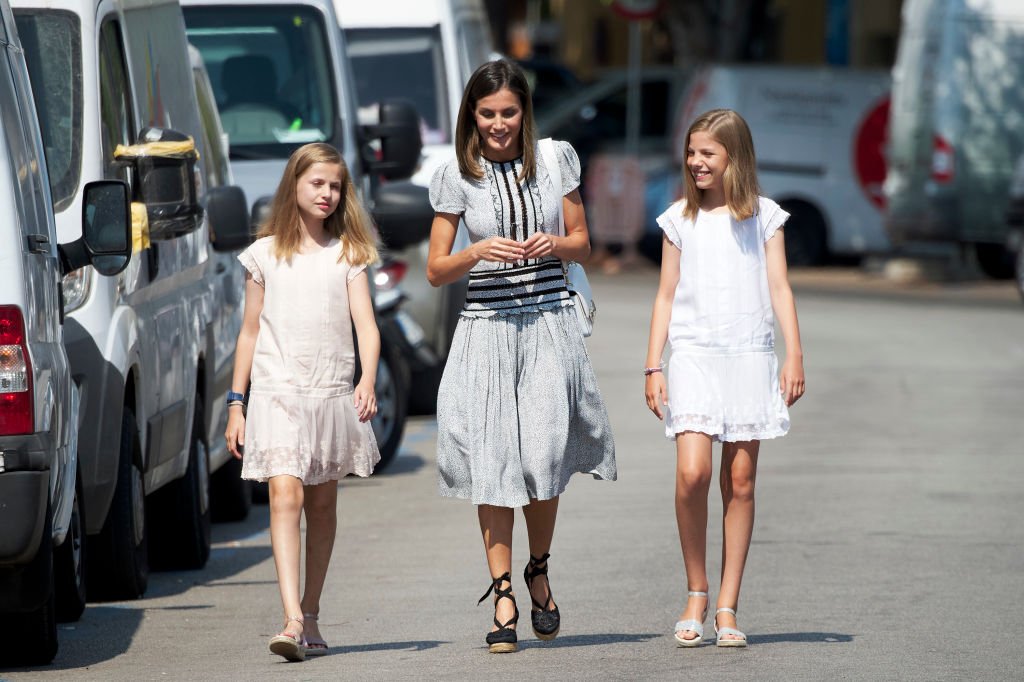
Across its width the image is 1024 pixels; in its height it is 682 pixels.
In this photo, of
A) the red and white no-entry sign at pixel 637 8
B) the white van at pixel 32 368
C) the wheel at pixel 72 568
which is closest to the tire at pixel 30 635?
the white van at pixel 32 368

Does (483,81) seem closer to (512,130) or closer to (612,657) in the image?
(512,130)

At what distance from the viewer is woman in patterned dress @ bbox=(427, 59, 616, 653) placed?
22.9 ft

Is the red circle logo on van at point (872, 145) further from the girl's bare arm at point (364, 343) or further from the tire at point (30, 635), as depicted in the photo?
the tire at point (30, 635)

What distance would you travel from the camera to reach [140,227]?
8023 mm

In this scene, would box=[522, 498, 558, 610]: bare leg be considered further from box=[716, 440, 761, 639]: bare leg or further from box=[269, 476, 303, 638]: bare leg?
box=[269, 476, 303, 638]: bare leg

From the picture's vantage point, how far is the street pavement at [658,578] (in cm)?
688

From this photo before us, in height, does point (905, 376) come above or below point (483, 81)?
below

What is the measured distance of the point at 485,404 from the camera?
698 centimetres

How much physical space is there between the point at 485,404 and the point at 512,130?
32.6 inches

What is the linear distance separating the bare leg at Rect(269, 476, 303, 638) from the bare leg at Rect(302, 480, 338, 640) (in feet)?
0.37

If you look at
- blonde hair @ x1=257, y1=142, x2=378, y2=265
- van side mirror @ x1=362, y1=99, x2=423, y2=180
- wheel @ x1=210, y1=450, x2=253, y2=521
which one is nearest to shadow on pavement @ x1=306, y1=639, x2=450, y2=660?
blonde hair @ x1=257, y1=142, x2=378, y2=265

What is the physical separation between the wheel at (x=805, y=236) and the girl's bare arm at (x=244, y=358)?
63.6ft

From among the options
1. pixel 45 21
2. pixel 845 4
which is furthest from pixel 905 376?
pixel 845 4

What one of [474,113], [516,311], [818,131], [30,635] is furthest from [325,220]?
[818,131]
